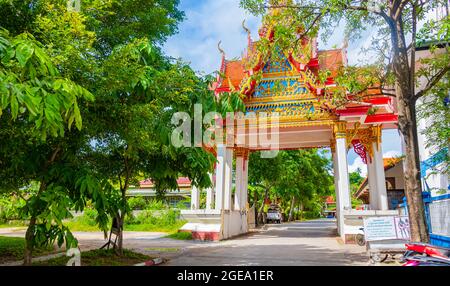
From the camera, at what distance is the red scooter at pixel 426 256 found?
5.84 metres

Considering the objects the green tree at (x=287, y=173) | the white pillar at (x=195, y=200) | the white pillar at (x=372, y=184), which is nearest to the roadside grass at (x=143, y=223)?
the green tree at (x=287, y=173)

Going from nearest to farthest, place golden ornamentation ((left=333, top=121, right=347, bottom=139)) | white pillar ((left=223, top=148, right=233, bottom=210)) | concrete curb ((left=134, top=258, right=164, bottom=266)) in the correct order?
concrete curb ((left=134, top=258, right=164, bottom=266))
golden ornamentation ((left=333, top=121, right=347, bottom=139))
white pillar ((left=223, top=148, right=233, bottom=210))

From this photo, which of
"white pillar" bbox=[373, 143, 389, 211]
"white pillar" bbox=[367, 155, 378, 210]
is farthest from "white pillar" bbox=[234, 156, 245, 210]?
"white pillar" bbox=[373, 143, 389, 211]

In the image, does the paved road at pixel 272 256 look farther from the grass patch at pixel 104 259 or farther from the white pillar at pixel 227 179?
the white pillar at pixel 227 179

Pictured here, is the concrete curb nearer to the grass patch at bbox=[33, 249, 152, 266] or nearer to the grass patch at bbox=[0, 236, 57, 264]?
the grass patch at bbox=[33, 249, 152, 266]

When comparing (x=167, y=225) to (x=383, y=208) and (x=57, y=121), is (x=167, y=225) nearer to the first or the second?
(x=383, y=208)

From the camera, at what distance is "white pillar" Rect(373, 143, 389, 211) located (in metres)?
15.1

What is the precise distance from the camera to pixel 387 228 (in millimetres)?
9727

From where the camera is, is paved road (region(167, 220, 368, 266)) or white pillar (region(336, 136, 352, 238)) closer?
paved road (region(167, 220, 368, 266))

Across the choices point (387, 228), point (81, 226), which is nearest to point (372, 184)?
point (387, 228)

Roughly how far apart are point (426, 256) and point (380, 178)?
32.5ft

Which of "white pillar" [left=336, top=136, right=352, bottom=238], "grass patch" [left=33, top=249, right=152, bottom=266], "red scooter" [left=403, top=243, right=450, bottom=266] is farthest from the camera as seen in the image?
"white pillar" [left=336, top=136, right=352, bottom=238]

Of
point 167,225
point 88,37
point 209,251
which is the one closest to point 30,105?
point 88,37

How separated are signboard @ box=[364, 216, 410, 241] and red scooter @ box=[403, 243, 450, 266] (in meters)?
3.34
